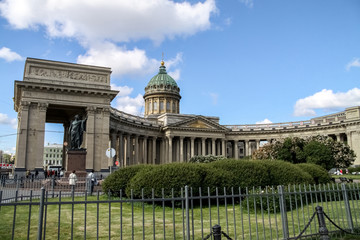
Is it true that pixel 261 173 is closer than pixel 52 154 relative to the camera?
Yes

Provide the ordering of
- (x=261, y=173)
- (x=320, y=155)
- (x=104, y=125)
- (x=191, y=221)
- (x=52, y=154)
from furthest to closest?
(x=52, y=154)
(x=104, y=125)
(x=320, y=155)
(x=261, y=173)
(x=191, y=221)

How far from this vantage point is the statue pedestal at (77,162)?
27141 mm

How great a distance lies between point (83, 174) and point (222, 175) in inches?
607

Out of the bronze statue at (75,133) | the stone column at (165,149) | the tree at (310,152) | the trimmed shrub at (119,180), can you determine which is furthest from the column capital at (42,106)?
the stone column at (165,149)

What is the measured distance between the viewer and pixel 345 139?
68.6m

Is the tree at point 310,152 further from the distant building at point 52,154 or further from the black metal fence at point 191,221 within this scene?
the distant building at point 52,154

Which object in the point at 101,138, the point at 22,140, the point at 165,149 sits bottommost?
the point at 22,140

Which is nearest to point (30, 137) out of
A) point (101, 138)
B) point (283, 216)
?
point (101, 138)

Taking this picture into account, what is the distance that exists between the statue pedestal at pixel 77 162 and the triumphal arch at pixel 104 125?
2.93 metres

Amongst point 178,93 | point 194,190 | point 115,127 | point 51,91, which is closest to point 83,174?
point 194,190

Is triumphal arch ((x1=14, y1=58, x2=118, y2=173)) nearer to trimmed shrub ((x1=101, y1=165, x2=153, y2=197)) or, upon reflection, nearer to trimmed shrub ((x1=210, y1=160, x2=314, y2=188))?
trimmed shrub ((x1=101, y1=165, x2=153, y2=197))

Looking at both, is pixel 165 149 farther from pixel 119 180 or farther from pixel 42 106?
pixel 119 180

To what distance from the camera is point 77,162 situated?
27.5 m

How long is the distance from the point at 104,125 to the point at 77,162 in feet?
50.8
